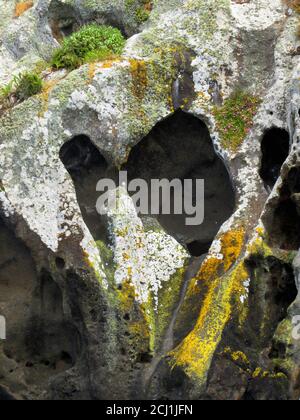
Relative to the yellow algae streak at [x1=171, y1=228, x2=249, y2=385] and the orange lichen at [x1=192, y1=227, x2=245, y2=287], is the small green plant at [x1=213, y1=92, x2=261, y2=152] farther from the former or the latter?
the yellow algae streak at [x1=171, y1=228, x2=249, y2=385]

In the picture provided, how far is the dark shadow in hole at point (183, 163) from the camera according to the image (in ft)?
62.2

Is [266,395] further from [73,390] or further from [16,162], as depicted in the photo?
[16,162]

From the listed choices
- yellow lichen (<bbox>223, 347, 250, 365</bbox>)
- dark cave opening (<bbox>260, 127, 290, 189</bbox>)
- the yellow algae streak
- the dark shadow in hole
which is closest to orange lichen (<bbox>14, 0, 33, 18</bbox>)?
the dark shadow in hole

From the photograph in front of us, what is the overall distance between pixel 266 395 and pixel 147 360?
314cm

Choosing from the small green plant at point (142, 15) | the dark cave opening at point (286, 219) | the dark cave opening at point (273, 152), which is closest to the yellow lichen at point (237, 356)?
the dark cave opening at point (286, 219)

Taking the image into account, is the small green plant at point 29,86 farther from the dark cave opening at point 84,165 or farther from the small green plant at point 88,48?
the dark cave opening at point 84,165

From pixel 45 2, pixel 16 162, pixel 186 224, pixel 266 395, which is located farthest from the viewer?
pixel 45 2

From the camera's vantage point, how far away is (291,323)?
577 inches

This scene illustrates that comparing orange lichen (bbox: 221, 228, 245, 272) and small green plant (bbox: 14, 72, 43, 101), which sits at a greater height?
small green plant (bbox: 14, 72, 43, 101)

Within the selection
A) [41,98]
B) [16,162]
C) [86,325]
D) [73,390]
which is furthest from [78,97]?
[73,390]

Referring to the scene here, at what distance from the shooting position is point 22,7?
83.8ft

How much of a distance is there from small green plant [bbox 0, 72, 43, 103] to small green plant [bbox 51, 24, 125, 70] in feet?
3.40

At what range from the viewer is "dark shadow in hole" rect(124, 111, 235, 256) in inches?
746
